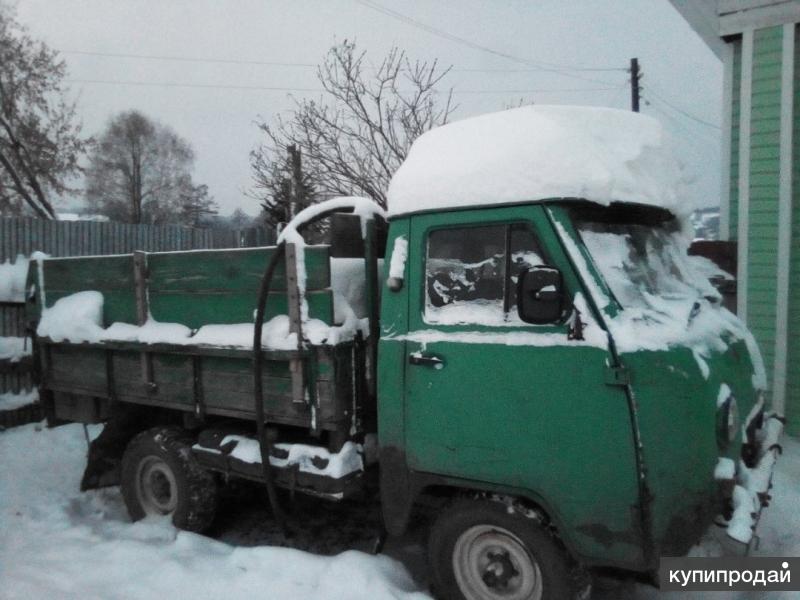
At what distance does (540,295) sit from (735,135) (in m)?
5.18

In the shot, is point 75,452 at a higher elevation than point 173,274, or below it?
below

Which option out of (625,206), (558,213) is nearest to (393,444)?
(558,213)

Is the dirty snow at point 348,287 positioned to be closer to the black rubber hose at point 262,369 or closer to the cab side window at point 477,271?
the black rubber hose at point 262,369

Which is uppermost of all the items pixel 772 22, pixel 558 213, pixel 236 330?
pixel 772 22

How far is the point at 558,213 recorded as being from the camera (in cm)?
296

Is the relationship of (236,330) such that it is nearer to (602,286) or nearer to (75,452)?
(602,286)

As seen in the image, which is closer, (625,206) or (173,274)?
(625,206)

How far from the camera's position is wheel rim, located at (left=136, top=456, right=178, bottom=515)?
4.66 metres

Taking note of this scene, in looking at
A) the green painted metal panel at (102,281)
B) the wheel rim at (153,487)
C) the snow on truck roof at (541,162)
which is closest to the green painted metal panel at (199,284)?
the green painted metal panel at (102,281)

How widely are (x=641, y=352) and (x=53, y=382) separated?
16.2 ft

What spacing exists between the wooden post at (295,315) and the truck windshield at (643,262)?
1634 millimetres

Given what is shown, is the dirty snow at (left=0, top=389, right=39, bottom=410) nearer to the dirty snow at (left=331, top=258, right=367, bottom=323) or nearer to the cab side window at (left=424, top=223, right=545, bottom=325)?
the dirty snow at (left=331, top=258, right=367, bottom=323)

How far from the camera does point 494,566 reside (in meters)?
3.14

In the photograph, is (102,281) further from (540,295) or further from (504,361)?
(540,295)
